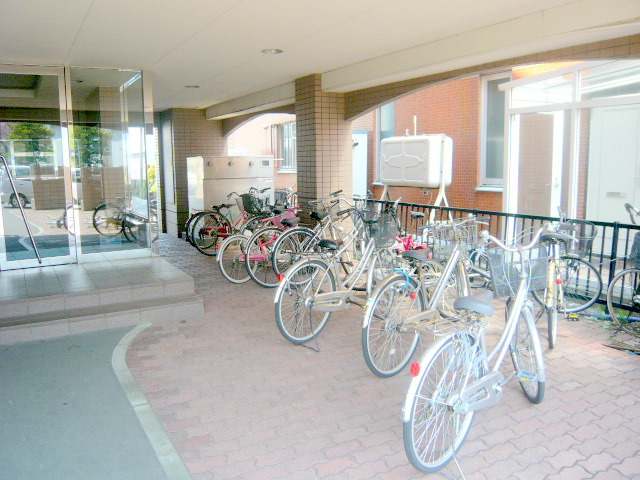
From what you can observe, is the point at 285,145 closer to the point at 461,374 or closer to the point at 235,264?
the point at 235,264

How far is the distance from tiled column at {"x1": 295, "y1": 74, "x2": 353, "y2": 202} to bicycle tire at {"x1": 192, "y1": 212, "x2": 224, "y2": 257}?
176 centimetres

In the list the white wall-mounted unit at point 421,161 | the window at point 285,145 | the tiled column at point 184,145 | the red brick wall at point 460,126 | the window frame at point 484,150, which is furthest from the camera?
the window at point 285,145

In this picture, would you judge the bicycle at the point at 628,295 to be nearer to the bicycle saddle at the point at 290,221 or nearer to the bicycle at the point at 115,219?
the bicycle saddle at the point at 290,221

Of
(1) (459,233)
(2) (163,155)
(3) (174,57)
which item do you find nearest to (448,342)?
(1) (459,233)

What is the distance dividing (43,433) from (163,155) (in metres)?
9.56

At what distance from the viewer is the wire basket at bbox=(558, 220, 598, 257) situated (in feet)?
15.2

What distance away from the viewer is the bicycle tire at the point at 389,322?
3.58 m

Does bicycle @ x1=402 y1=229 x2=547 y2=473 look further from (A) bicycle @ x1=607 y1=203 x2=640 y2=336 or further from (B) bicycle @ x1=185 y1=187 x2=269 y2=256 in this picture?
(B) bicycle @ x1=185 y1=187 x2=269 y2=256

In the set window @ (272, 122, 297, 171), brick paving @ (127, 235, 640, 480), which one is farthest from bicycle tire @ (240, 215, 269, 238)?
window @ (272, 122, 297, 171)

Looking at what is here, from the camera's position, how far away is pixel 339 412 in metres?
3.22

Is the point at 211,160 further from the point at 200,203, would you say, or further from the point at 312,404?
the point at 312,404

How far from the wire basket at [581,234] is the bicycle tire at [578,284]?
13 cm

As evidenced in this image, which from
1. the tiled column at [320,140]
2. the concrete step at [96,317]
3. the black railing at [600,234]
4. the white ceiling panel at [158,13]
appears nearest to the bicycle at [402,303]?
the black railing at [600,234]

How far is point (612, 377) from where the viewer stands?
12.1 feet
